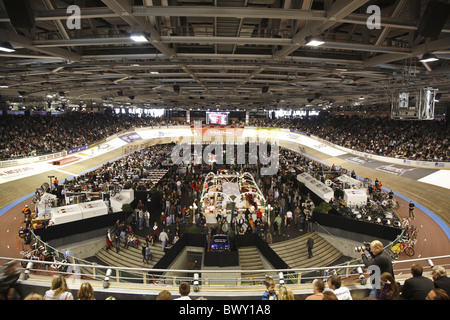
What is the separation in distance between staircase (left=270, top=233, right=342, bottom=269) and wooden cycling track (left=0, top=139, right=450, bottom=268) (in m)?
3.58

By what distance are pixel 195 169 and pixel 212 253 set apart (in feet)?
46.1

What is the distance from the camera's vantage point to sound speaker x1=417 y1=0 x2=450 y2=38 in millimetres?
5090

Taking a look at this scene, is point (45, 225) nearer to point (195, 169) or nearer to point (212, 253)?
point (212, 253)

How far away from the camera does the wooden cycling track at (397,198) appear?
11.1 m

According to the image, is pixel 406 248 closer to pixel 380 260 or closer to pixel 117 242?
pixel 380 260

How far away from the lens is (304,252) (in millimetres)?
12633

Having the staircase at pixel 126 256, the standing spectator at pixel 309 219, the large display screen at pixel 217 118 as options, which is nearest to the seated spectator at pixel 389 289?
the staircase at pixel 126 256

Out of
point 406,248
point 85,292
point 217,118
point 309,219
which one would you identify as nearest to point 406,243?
point 406,248

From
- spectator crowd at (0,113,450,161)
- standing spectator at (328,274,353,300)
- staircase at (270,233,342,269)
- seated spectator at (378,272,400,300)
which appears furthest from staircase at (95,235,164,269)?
spectator crowd at (0,113,450,161)

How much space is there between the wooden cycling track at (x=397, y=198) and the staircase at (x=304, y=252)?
358 centimetres

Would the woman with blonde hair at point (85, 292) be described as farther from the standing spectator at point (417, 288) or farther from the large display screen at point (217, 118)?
the large display screen at point (217, 118)

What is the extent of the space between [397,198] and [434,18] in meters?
14.7

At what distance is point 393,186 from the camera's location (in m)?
19.0
